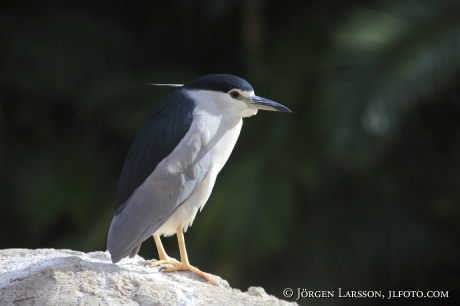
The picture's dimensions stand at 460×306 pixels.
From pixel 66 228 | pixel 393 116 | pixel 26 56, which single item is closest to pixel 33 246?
pixel 66 228

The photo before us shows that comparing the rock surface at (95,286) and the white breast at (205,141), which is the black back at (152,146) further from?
the rock surface at (95,286)

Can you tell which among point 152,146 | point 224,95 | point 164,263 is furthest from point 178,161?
point 164,263

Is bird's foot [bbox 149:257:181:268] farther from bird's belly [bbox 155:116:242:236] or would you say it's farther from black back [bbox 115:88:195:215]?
black back [bbox 115:88:195:215]

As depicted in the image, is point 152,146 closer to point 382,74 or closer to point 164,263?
point 164,263

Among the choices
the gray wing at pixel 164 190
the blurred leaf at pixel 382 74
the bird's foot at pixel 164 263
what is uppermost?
the blurred leaf at pixel 382 74

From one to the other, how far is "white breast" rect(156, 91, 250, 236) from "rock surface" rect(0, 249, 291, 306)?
0.41 meters

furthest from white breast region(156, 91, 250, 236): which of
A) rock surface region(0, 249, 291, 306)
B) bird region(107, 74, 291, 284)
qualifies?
rock surface region(0, 249, 291, 306)

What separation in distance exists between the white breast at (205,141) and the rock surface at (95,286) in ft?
1.34

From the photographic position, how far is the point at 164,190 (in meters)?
4.27

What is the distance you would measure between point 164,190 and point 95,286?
73cm

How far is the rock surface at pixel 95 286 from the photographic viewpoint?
3.70 metres

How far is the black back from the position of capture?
4.27 m

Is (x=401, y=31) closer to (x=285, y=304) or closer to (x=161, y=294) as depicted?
(x=285, y=304)

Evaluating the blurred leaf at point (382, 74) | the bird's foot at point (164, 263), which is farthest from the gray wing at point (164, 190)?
the blurred leaf at point (382, 74)
